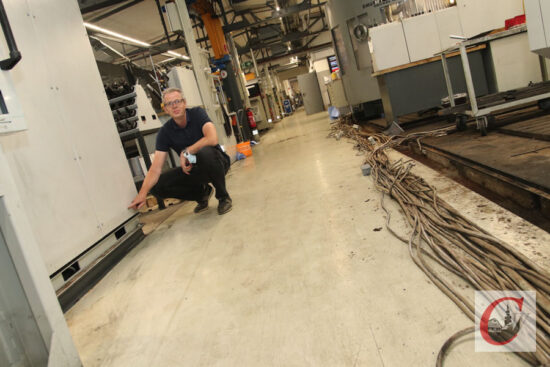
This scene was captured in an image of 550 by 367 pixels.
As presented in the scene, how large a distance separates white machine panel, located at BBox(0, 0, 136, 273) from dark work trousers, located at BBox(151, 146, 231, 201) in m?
0.32

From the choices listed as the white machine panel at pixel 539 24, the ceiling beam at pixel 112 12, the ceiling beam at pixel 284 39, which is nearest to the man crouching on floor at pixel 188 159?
the white machine panel at pixel 539 24

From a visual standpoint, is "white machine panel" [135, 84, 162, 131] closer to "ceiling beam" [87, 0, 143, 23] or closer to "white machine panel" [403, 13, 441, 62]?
"white machine panel" [403, 13, 441, 62]

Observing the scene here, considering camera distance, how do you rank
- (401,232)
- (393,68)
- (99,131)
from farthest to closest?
(393,68)
(99,131)
(401,232)

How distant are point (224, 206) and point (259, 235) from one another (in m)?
0.67

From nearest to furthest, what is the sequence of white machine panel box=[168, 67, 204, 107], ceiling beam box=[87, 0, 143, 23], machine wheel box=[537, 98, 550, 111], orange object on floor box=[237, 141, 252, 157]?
1. machine wheel box=[537, 98, 550, 111]
2. white machine panel box=[168, 67, 204, 107]
3. orange object on floor box=[237, 141, 252, 157]
4. ceiling beam box=[87, 0, 143, 23]

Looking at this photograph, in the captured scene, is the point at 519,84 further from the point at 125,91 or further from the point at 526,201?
the point at 125,91

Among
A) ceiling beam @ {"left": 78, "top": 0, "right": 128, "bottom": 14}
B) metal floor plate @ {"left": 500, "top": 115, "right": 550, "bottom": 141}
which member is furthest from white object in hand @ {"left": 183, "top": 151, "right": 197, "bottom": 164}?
ceiling beam @ {"left": 78, "top": 0, "right": 128, "bottom": 14}

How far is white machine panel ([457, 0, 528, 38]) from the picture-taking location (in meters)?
3.63

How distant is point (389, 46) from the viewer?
359 centimetres

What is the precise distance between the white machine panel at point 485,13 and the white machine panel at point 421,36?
34 centimetres

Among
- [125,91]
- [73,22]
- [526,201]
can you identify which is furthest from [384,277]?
[125,91]

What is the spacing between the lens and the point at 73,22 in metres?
2.05

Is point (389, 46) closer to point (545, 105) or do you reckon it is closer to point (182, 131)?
point (545, 105)

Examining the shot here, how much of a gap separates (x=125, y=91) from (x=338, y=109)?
5.52 meters
